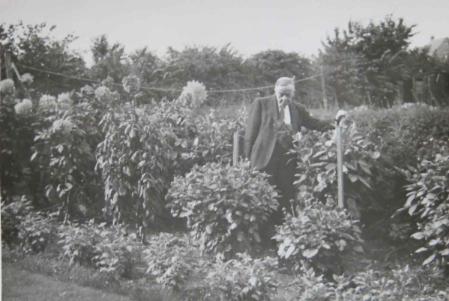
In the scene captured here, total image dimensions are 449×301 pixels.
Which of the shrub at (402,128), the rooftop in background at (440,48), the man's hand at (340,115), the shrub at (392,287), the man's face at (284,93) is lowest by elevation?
the shrub at (392,287)

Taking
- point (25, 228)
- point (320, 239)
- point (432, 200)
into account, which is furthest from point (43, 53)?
point (432, 200)

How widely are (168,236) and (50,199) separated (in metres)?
1.71

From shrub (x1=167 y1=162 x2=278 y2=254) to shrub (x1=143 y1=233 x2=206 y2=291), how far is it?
0.63ft

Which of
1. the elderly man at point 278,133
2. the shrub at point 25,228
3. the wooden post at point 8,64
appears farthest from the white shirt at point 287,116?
the wooden post at point 8,64

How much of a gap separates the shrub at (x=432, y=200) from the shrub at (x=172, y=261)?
4.97ft

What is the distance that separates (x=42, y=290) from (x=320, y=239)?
196 centimetres

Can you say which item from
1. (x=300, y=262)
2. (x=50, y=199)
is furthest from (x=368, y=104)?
(x=50, y=199)

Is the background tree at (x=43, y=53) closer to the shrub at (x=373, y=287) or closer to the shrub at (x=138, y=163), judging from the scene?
the shrub at (x=138, y=163)

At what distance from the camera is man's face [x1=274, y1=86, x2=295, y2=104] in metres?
3.91

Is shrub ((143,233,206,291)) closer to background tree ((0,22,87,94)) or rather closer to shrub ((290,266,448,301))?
shrub ((290,266,448,301))

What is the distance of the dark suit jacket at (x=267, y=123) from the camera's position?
4.02m

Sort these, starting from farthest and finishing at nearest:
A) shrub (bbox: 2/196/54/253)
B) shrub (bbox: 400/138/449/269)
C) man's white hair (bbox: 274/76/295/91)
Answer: shrub (bbox: 2/196/54/253) → man's white hair (bbox: 274/76/295/91) → shrub (bbox: 400/138/449/269)

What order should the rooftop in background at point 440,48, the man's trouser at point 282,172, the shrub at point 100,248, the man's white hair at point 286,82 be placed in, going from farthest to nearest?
the man's trouser at point 282,172 < the man's white hair at point 286,82 < the shrub at point 100,248 < the rooftop in background at point 440,48

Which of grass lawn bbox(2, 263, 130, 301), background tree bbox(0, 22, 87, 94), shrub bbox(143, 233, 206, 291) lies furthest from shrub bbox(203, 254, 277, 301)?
background tree bbox(0, 22, 87, 94)
